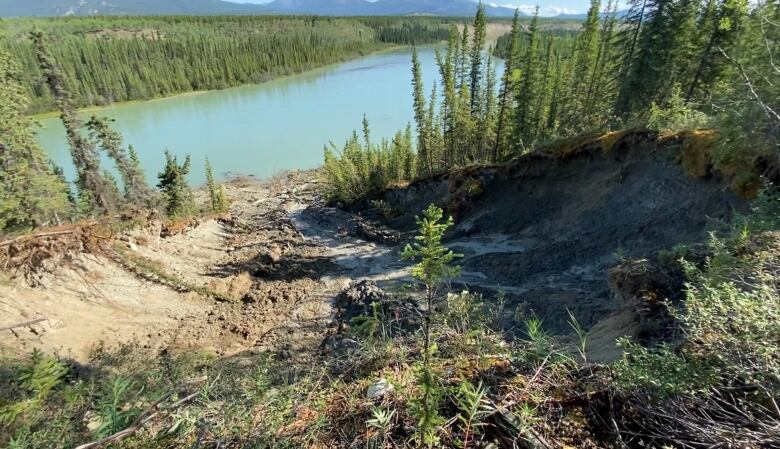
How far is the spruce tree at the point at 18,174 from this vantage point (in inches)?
703

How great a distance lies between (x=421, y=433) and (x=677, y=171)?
12.2 m

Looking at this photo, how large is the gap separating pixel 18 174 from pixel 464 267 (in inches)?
829

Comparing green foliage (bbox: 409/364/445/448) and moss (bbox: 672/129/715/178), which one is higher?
green foliage (bbox: 409/364/445/448)

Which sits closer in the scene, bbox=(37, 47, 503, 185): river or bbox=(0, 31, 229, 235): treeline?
bbox=(0, 31, 229, 235): treeline

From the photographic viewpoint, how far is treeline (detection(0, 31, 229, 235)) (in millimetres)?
18141

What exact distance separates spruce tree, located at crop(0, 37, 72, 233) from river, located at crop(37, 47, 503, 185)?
81.1ft

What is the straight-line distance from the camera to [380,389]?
264 centimetres

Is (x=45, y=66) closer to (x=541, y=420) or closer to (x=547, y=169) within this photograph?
(x=547, y=169)

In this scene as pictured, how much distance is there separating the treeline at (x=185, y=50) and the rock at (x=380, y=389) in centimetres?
6433

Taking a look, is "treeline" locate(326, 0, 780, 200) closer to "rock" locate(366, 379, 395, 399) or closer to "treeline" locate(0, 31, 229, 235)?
"treeline" locate(0, 31, 229, 235)

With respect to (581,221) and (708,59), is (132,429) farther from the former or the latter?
(708,59)

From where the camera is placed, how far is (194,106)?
7788cm

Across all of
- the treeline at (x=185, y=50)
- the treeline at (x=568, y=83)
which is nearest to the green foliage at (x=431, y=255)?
the treeline at (x=568, y=83)

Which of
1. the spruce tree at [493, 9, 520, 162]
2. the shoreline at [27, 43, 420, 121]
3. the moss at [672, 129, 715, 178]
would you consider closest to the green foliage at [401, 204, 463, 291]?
the moss at [672, 129, 715, 178]
